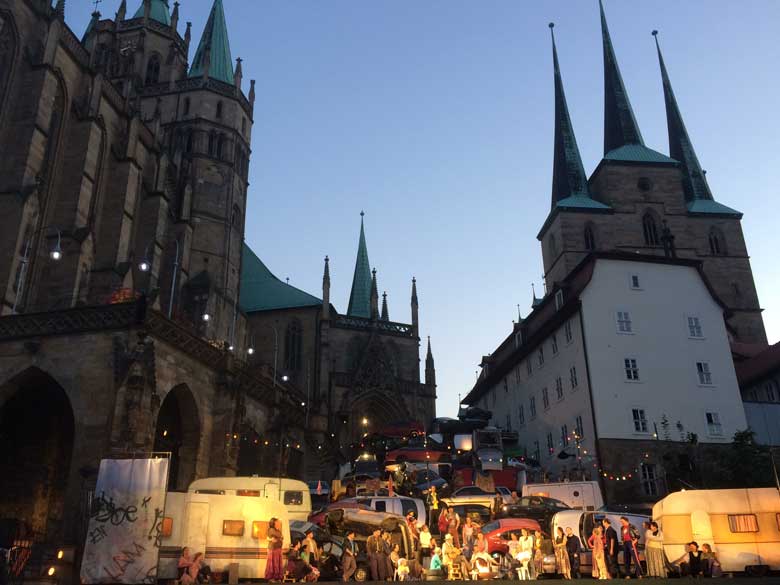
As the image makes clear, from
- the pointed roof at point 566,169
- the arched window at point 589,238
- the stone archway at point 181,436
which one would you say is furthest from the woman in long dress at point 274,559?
the pointed roof at point 566,169

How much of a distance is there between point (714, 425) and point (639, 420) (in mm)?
4076

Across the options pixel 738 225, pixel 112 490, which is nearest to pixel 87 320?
pixel 112 490

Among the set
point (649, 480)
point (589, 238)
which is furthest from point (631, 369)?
point (589, 238)

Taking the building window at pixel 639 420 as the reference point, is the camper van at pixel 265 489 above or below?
below

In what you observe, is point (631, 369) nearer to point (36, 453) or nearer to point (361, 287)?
point (36, 453)

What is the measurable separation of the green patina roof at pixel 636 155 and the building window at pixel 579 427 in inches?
1426

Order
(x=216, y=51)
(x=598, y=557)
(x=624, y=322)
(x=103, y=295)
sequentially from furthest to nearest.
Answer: (x=216, y=51) → (x=624, y=322) → (x=103, y=295) → (x=598, y=557)

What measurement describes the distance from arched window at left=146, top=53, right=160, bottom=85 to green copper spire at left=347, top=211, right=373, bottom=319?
90.1 ft

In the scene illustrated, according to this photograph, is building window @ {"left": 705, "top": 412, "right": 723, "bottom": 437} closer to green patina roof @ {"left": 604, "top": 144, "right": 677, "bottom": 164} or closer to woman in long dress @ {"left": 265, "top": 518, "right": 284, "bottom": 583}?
woman in long dress @ {"left": 265, "top": 518, "right": 284, "bottom": 583}

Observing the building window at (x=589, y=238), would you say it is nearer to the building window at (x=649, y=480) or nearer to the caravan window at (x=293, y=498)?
the building window at (x=649, y=480)

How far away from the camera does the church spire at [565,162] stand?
68.8 meters

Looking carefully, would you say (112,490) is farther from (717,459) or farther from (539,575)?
(717,459)

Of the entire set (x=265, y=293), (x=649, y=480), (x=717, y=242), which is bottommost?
(x=649, y=480)

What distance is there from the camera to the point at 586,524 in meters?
18.2
